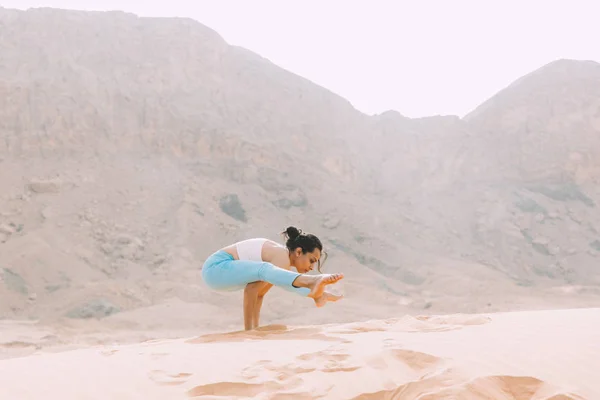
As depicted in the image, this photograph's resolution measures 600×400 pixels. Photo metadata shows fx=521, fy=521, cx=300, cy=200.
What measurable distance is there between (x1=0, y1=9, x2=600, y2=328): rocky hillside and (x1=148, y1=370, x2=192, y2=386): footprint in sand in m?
8.04

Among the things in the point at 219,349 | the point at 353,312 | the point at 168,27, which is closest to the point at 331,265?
the point at 353,312

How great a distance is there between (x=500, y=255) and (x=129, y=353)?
1672cm

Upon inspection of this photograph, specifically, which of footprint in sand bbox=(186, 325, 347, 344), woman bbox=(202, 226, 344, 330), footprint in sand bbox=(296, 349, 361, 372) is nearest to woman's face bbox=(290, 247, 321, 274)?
woman bbox=(202, 226, 344, 330)

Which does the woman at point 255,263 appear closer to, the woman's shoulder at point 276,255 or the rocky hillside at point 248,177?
the woman's shoulder at point 276,255

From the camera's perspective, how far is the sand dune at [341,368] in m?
2.20

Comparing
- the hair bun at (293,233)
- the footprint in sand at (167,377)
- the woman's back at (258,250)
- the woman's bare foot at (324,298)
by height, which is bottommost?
the footprint in sand at (167,377)

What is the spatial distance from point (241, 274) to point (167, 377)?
1.57 m

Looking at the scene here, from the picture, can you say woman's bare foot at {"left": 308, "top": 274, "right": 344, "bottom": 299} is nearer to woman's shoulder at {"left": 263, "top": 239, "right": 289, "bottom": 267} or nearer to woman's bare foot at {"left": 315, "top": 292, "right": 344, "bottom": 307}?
woman's bare foot at {"left": 315, "top": 292, "right": 344, "bottom": 307}

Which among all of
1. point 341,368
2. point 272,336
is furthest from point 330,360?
point 272,336

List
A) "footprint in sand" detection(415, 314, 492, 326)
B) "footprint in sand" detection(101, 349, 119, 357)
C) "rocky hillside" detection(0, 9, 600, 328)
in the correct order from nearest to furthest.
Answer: "footprint in sand" detection(101, 349, 119, 357)
"footprint in sand" detection(415, 314, 492, 326)
"rocky hillside" detection(0, 9, 600, 328)

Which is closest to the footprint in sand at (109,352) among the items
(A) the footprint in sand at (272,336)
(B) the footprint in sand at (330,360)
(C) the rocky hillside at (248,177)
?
(A) the footprint in sand at (272,336)

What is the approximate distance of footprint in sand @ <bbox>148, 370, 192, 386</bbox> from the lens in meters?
2.41

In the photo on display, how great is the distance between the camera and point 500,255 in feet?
58.4

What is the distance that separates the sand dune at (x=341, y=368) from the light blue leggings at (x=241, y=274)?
46 cm
